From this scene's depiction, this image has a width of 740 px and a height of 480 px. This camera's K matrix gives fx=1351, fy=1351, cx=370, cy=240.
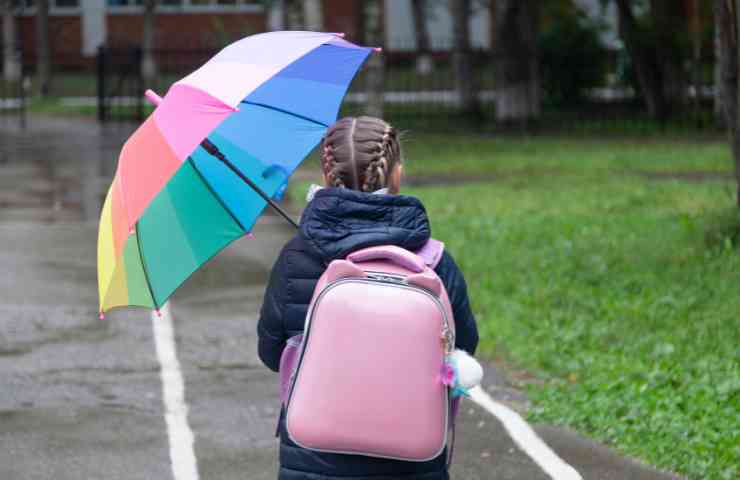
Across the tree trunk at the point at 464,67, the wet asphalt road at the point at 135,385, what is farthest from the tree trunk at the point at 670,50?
the wet asphalt road at the point at 135,385

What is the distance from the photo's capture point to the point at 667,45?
2688 cm

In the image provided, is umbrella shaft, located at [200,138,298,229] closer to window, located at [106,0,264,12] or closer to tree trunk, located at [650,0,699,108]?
tree trunk, located at [650,0,699,108]

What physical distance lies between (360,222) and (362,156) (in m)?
0.17

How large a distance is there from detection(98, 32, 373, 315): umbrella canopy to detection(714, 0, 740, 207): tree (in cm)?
657

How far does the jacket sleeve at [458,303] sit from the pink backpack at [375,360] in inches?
4.4

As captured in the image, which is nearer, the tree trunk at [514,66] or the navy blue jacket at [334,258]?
the navy blue jacket at [334,258]

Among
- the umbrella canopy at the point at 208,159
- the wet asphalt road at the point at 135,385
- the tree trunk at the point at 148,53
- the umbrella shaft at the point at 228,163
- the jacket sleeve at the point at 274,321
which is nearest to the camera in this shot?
the jacket sleeve at the point at 274,321

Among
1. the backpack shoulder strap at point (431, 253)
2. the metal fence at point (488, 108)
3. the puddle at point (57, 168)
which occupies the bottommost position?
the metal fence at point (488, 108)

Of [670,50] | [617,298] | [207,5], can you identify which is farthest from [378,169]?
[207,5]

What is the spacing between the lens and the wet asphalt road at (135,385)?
20.1 ft

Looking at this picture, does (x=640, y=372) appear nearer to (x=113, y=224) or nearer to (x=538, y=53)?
(x=113, y=224)

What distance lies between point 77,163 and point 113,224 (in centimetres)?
1672

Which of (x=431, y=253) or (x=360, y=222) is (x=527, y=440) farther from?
(x=360, y=222)

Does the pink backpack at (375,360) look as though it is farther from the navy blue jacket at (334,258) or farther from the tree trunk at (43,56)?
the tree trunk at (43,56)
